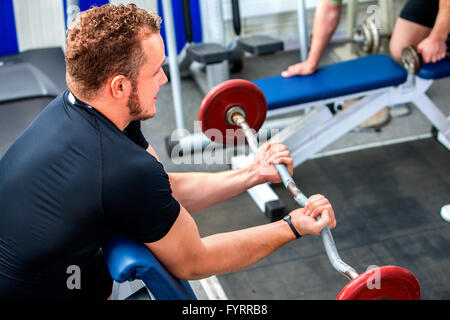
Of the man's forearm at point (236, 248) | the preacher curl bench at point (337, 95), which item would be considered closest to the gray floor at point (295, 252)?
the preacher curl bench at point (337, 95)

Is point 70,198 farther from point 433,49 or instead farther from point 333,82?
point 433,49

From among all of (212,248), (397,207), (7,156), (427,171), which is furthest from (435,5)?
(7,156)

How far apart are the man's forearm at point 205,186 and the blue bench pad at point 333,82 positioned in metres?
0.72

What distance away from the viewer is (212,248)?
1.19m

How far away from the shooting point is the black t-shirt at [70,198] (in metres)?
1.01

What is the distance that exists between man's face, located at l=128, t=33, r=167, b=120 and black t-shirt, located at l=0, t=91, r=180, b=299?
7 cm

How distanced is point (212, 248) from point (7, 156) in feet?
1.55

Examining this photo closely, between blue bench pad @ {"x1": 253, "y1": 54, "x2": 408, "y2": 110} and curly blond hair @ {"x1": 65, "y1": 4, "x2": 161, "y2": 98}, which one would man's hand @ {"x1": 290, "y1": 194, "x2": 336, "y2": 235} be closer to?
curly blond hair @ {"x1": 65, "y1": 4, "x2": 161, "y2": 98}

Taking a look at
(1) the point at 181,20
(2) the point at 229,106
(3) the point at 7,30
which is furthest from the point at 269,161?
(3) the point at 7,30

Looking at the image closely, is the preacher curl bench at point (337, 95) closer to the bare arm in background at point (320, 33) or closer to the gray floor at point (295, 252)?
the bare arm in background at point (320, 33)


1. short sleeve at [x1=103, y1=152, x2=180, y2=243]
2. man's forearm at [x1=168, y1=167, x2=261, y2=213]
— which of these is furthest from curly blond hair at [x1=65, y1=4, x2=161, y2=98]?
man's forearm at [x1=168, y1=167, x2=261, y2=213]

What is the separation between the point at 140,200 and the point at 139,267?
0.42ft

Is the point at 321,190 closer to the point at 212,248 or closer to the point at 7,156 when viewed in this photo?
the point at 212,248

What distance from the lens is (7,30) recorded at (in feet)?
10.9
